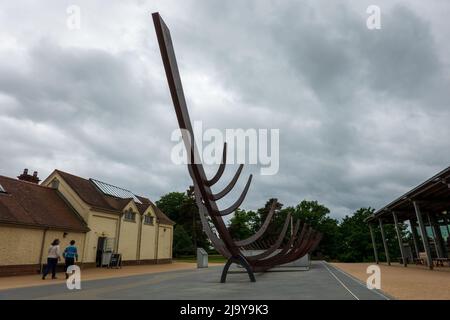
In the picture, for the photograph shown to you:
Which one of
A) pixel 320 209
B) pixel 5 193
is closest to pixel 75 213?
pixel 5 193

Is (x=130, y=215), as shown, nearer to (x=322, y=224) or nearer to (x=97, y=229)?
(x=97, y=229)

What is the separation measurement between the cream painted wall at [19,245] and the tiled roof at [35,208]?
0.44m

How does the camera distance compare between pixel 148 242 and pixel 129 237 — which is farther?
pixel 148 242

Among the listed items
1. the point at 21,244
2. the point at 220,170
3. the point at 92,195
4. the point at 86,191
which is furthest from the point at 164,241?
the point at 220,170

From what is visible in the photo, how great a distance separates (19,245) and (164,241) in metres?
16.9

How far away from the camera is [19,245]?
1622 cm

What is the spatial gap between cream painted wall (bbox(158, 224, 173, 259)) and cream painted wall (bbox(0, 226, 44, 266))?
14.6m

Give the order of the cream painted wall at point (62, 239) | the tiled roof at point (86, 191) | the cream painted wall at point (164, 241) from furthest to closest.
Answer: the cream painted wall at point (164, 241), the tiled roof at point (86, 191), the cream painted wall at point (62, 239)

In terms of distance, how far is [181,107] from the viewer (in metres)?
6.92

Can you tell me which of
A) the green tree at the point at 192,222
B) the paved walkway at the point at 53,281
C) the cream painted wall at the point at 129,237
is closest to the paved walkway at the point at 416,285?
the paved walkway at the point at 53,281

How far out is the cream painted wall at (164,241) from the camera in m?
31.1

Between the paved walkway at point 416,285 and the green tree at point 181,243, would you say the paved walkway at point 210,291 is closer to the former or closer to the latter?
the paved walkway at point 416,285
